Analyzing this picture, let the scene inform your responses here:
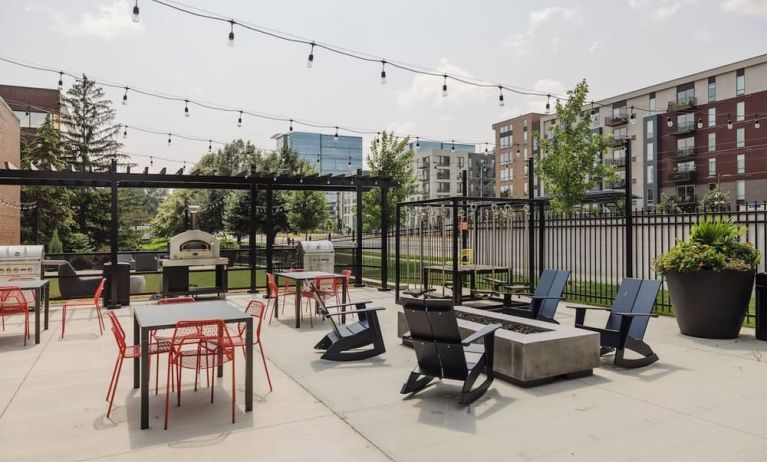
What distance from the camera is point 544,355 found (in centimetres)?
567

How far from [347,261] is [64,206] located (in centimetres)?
1757

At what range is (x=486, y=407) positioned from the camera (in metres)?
4.92

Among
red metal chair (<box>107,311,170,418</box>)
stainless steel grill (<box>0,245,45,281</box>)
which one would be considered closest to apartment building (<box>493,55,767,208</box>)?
stainless steel grill (<box>0,245,45,281</box>)

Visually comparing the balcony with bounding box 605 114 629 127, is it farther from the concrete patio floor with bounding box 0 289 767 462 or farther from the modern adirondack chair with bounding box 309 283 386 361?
the modern adirondack chair with bounding box 309 283 386 361

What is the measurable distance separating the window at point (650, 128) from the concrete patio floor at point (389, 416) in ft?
183

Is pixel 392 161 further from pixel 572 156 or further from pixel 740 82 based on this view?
pixel 740 82

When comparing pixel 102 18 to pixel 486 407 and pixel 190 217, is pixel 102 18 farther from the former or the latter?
pixel 486 407

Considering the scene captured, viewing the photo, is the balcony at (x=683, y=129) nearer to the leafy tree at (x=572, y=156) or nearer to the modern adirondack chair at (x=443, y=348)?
the leafy tree at (x=572, y=156)

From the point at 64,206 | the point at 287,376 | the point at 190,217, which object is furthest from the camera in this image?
the point at 64,206

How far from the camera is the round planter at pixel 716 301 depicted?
7.79 metres

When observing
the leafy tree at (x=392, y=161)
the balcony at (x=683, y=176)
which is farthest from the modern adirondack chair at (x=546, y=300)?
the balcony at (x=683, y=176)

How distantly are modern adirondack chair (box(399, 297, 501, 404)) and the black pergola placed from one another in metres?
6.88

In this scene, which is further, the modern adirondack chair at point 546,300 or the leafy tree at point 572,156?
the leafy tree at point 572,156

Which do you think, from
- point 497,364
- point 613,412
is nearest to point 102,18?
point 497,364
